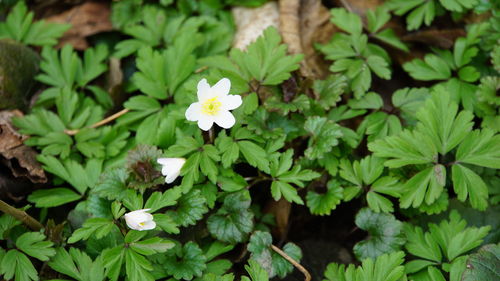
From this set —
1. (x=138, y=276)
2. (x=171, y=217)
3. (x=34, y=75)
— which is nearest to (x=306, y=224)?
(x=171, y=217)

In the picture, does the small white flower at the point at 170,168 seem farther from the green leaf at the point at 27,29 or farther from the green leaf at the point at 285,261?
the green leaf at the point at 27,29

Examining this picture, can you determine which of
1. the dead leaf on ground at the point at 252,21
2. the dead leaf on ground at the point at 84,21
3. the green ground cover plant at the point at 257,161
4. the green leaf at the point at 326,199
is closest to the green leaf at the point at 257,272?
the green ground cover plant at the point at 257,161

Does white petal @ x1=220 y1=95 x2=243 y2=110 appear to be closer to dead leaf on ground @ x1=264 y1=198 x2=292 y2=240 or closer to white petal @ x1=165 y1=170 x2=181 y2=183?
white petal @ x1=165 y1=170 x2=181 y2=183

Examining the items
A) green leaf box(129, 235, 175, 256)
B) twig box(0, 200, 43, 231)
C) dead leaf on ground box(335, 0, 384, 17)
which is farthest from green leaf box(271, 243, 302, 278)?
dead leaf on ground box(335, 0, 384, 17)

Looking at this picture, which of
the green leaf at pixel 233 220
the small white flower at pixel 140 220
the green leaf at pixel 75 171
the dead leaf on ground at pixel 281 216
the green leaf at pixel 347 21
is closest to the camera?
the small white flower at pixel 140 220

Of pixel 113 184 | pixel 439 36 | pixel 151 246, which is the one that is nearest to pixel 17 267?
pixel 113 184

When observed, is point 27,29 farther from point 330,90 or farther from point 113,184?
point 330,90
